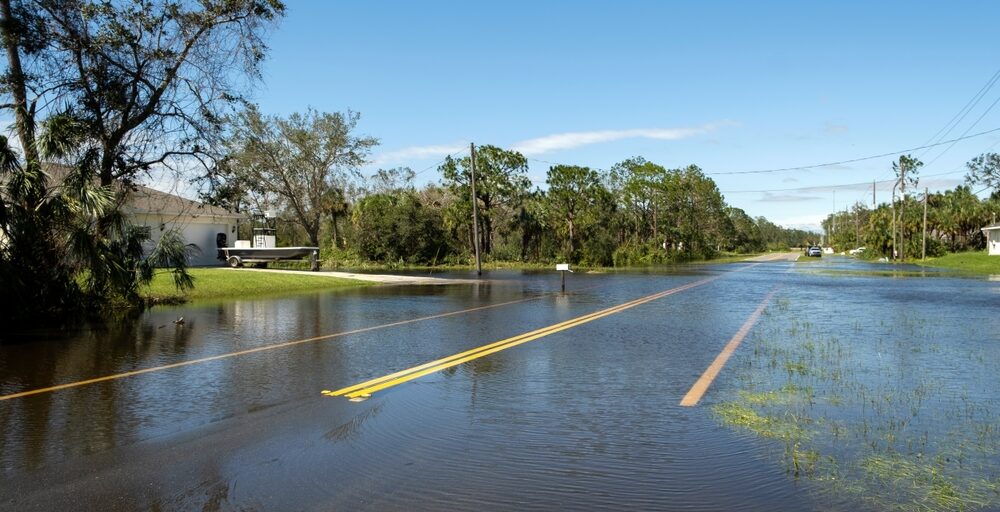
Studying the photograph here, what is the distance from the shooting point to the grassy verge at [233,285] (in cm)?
2169

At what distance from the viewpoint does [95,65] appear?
681 inches

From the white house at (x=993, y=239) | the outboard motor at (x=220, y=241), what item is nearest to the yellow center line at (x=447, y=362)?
the outboard motor at (x=220, y=241)

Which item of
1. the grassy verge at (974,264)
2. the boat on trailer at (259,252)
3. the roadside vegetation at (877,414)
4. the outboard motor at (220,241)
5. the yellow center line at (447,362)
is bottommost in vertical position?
the roadside vegetation at (877,414)

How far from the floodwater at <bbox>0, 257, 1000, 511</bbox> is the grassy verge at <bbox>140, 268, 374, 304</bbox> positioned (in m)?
8.22

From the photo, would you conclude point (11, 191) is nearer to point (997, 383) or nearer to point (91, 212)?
point (91, 212)

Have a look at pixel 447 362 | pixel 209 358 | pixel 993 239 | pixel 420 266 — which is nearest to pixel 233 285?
pixel 209 358

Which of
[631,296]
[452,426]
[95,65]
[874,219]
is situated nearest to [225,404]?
[452,426]

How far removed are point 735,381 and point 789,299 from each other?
1495 cm

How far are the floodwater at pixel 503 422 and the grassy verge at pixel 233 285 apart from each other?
822 cm

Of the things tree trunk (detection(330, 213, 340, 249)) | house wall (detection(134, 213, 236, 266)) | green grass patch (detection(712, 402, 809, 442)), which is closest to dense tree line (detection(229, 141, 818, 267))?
tree trunk (detection(330, 213, 340, 249))

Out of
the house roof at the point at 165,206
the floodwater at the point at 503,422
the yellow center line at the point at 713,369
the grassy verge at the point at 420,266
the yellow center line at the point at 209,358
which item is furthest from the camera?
the grassy verge at the point at 420,266

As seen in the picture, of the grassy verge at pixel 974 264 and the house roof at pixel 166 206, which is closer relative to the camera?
the house roof at pixel 166 206

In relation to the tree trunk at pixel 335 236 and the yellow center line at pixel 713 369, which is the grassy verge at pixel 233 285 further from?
the tree trunk at pixel 335 236

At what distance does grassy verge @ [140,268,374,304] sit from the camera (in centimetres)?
2169
